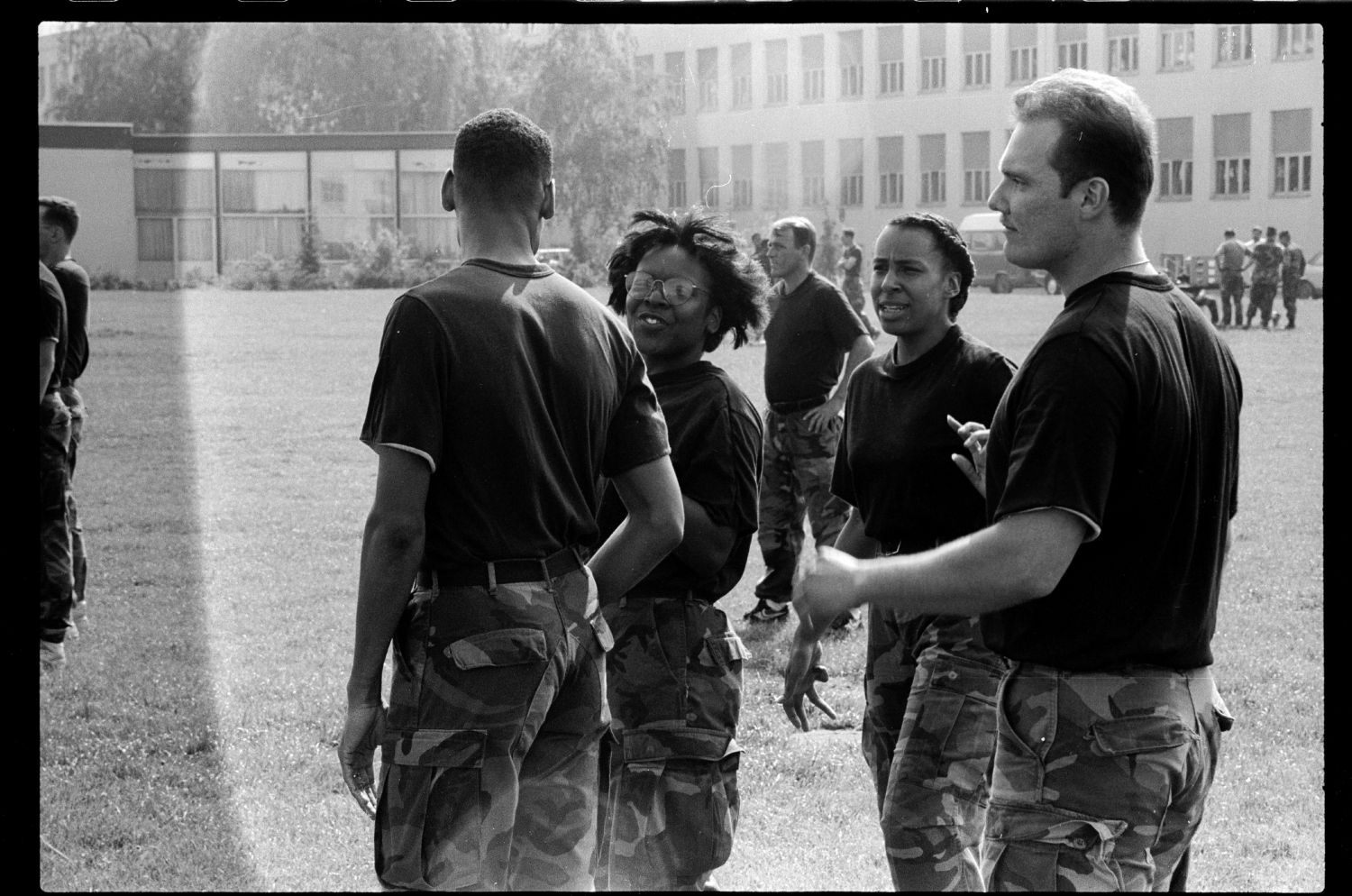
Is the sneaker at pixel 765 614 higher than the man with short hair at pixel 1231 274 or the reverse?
the reverse

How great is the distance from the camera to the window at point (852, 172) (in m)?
9.95

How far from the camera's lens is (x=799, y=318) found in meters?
6.98

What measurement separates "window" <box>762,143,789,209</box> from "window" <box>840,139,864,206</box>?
3.09 ft

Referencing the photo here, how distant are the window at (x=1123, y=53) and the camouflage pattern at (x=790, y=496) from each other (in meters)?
2.39

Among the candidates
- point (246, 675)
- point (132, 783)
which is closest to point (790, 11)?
point (132, 783)

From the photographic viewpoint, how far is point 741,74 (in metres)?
5.09

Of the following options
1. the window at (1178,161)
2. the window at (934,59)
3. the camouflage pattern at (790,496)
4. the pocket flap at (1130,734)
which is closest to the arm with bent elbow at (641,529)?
the pocket flap at (1130,734)

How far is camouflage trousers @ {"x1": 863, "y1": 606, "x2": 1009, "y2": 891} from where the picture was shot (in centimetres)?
314

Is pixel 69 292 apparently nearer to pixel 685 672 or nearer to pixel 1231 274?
pixel 685 672

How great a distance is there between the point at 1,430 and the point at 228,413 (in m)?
12.1

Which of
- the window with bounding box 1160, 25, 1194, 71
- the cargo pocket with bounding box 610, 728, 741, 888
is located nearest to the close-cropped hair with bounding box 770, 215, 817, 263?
the window with bounding box 1160, 25, 1194, 71

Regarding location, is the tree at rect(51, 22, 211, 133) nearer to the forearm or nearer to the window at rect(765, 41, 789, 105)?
the window at rect(765, 41, 789, 105)

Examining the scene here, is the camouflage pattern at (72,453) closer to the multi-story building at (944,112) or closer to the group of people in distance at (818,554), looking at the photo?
the multi-story building at (944,112)

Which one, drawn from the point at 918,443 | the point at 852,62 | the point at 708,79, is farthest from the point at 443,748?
the point at 852,62
